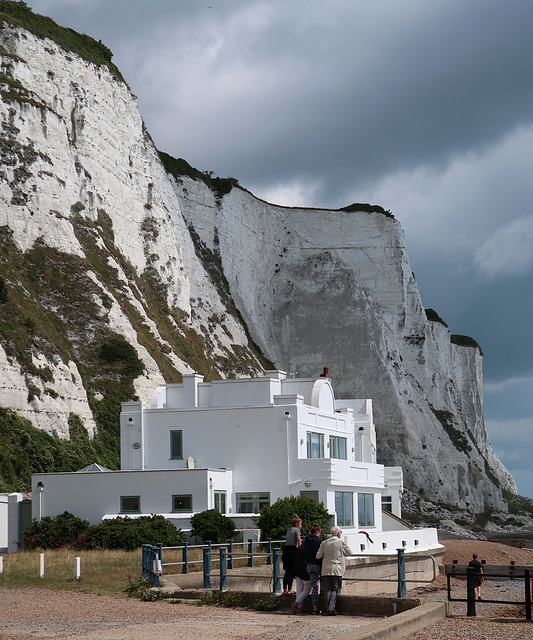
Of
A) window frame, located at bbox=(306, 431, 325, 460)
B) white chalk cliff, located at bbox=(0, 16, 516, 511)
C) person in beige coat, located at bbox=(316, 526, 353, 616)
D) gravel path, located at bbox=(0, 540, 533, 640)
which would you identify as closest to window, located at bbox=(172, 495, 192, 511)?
window frame, located at bbox=(306, 431, 325, 460)

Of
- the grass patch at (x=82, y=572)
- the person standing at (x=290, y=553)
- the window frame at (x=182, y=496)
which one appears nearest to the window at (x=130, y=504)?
the window frame at (x=182, y=496)

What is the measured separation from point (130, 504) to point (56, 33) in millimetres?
50037

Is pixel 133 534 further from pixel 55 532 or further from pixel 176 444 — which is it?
pixel 176 444

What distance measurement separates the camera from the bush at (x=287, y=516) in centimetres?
3218

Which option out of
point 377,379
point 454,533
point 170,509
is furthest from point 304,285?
point 170,509

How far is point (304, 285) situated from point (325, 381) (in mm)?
56043

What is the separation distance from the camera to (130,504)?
36.5 metres

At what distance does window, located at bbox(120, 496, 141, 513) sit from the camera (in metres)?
36.4

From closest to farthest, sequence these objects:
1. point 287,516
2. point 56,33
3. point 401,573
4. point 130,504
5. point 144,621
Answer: point 144,621, point 401,573, point 287,516, point 130,504, point 56,33

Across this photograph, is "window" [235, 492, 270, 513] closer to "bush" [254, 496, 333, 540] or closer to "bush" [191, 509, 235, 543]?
"bush" [254, 496, 333, 540]

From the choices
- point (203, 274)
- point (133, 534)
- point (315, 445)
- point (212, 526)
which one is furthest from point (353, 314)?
point (133, 534)

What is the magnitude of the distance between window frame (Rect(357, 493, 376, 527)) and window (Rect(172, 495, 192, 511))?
26.5ft

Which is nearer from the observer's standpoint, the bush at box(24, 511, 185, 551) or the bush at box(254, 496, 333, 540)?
the bush at box(24, 511, 185, 551)

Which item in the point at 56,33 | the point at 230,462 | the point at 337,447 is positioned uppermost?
the point at 56,33
